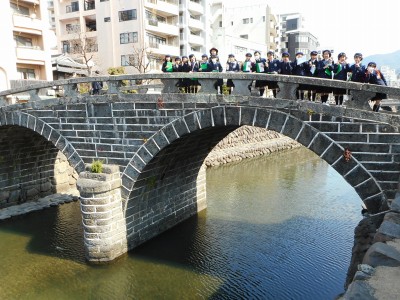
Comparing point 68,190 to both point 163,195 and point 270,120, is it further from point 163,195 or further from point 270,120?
point 270,120

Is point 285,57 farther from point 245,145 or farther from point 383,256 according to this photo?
point 245,145

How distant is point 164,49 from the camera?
4231cm

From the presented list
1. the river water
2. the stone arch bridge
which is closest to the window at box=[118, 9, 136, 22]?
the stone arch bridge

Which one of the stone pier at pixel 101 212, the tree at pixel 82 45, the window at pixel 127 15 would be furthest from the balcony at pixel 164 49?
the stone pier at pixel 101 212

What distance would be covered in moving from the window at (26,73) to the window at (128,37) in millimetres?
10888

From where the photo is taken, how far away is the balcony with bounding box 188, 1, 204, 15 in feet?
151

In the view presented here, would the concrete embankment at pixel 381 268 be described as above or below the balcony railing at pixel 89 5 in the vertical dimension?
below

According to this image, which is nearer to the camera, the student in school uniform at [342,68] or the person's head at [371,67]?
the person's head at [371,67]

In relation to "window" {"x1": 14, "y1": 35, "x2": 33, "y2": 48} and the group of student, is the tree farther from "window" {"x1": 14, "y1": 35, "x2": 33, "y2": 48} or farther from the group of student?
the group of student

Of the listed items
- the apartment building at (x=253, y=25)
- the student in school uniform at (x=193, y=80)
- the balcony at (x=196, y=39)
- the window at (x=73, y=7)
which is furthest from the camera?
the apartment building at (x=253, y=25)

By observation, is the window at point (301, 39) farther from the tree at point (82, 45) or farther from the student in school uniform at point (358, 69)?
the student in school uniform at point (358, 69)

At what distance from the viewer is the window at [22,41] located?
31477mm

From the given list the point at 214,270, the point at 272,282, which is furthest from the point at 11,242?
the point at 272,282

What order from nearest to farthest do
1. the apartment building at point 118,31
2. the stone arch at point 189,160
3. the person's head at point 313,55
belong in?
the stone arch at point 189,160 → the person's head at point 313,55 → the apartment building at point 118,31
